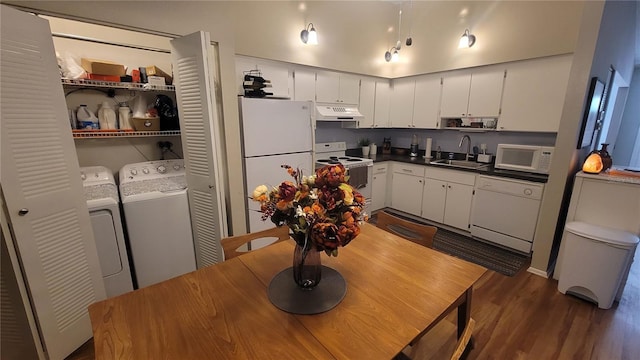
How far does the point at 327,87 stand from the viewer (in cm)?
347

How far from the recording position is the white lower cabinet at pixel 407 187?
3.63m

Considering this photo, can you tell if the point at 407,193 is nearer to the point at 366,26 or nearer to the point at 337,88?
the point at 337,88

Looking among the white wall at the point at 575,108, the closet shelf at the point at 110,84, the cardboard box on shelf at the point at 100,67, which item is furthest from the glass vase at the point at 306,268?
the white wall at the point at 575,108

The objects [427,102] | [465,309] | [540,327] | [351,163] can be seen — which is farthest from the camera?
[427,102]

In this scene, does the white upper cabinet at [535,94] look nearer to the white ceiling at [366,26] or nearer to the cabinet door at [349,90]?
the white ceiling at [366,26]

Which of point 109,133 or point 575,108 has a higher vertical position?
point 575,108

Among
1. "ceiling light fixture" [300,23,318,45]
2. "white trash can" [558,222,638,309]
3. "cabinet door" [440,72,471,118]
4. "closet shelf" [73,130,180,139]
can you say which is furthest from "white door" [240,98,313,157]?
"white trash can" [558,222,638,309]

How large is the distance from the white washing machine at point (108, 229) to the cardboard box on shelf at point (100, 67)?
788mm

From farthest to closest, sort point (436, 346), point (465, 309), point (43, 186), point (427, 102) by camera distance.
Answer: point (427, 102)
point (436, 346)
point (43, 186)
point (465, 309)

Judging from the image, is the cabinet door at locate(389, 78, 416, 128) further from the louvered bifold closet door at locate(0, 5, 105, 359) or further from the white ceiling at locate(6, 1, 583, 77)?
the louvered bifold closet door at locate(0, 5, 105, 359)

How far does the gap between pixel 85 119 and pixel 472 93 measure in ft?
13.1

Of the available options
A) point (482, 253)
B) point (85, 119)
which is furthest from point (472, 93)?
point (85, 119)

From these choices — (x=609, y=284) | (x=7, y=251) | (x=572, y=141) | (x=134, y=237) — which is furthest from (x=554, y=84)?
(x=7, y=251)

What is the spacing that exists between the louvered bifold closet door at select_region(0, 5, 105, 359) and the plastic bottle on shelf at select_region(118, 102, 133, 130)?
0.79m
